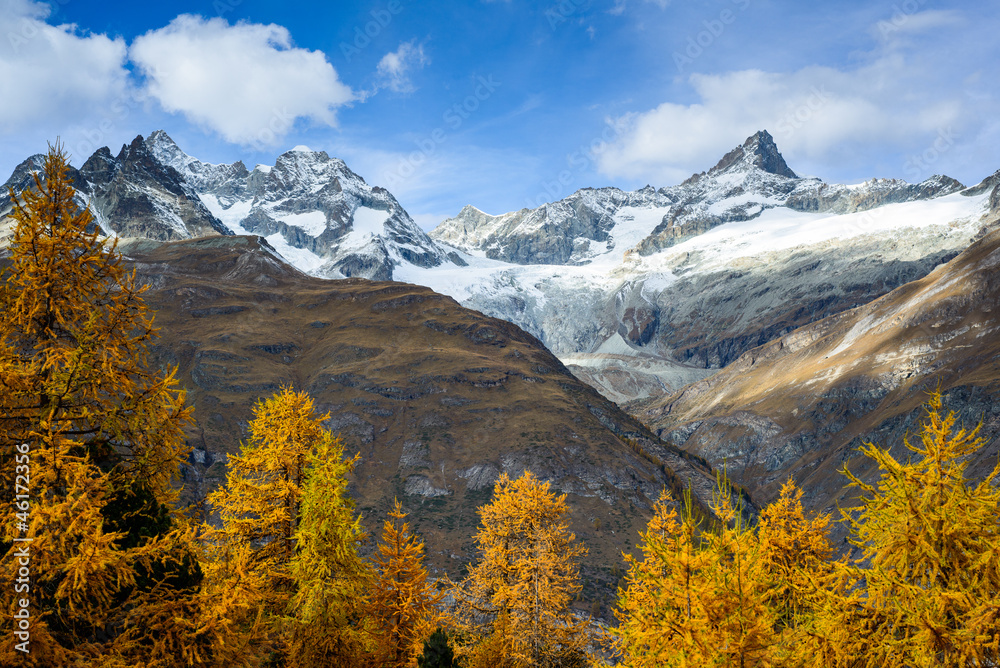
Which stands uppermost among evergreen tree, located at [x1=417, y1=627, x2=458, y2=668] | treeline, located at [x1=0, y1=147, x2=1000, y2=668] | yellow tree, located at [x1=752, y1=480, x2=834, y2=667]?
treeline, located at [x1=0, y1=147, x2=1000, y2=668]

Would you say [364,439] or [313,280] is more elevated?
[313,280]

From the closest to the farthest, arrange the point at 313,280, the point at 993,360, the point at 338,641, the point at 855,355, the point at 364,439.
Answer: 1. the point at 338,641
2. the point at 364,439
3. the point at 993,360
4. the point at 855,355
5. the point at 313,280

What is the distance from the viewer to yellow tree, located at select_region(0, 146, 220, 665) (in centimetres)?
973

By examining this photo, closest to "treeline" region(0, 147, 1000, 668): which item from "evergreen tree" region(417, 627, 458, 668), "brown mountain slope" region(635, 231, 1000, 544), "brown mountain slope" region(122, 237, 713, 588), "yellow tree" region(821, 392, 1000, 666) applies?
"yellow tree" region(821, 392, 1000, 666)

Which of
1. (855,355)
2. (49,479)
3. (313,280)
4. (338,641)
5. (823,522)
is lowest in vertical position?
(338,641)

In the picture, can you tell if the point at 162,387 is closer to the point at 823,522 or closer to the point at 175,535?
the point at 175,535

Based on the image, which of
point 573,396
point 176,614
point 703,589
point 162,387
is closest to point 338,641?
point 176,614

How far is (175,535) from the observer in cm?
1199

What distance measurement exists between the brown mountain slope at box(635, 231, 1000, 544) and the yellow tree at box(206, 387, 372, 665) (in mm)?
92475

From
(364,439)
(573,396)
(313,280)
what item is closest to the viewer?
(364,439)

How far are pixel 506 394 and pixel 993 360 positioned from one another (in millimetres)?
86097

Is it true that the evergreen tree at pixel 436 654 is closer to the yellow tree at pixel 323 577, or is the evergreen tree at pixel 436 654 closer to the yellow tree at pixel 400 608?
the yellow tree at pixel 323 577

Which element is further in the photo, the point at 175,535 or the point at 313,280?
the point at 313,280

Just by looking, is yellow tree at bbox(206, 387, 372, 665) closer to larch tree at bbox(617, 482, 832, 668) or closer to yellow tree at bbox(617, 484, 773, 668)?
larch tree at bbox(617, 482, 832, 668)
